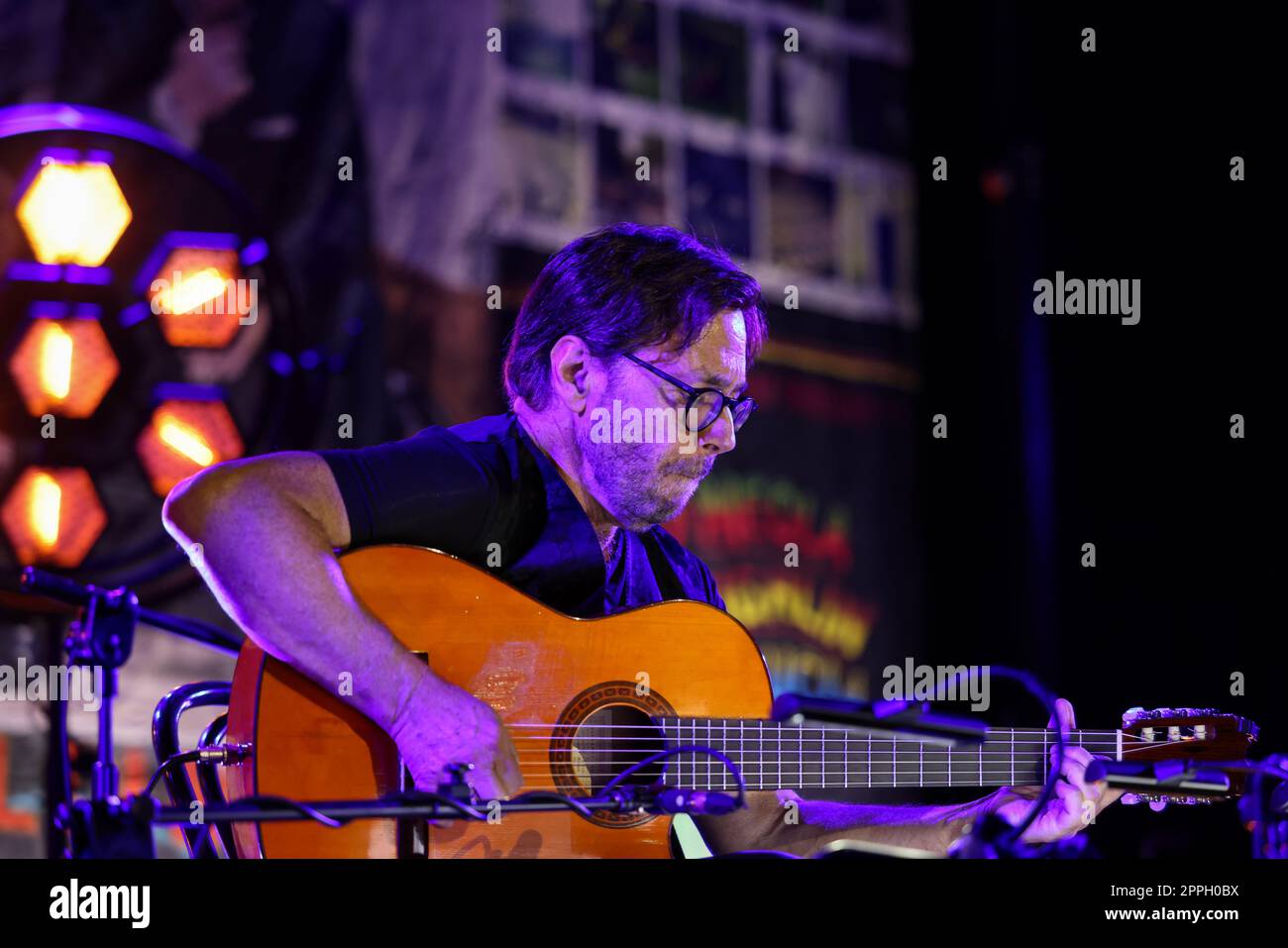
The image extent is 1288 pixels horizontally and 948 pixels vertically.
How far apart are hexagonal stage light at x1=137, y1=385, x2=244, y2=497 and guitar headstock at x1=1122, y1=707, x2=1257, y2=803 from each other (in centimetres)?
260

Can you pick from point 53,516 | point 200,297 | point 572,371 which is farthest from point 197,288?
point 572,371

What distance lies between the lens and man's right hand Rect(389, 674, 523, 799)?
246 centimetres

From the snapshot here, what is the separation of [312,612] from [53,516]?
178cm

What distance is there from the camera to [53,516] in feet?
12.8

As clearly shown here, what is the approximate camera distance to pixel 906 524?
220 inches

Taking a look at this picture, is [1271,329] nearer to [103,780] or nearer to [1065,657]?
[1065,657]

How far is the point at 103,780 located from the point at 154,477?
6.90 ft

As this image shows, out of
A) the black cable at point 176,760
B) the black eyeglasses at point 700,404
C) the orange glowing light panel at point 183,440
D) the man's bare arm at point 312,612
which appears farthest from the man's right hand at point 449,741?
the orange glowing light panel at point 183,440

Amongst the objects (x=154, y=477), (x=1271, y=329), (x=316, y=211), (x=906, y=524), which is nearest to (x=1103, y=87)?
(x=1271, y=329)

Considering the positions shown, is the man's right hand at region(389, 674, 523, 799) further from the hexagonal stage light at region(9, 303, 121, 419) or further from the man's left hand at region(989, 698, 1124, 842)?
the hexagonal stage light at region(9, 303, 121, 419)

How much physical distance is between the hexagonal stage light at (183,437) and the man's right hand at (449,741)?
1.86 metres
